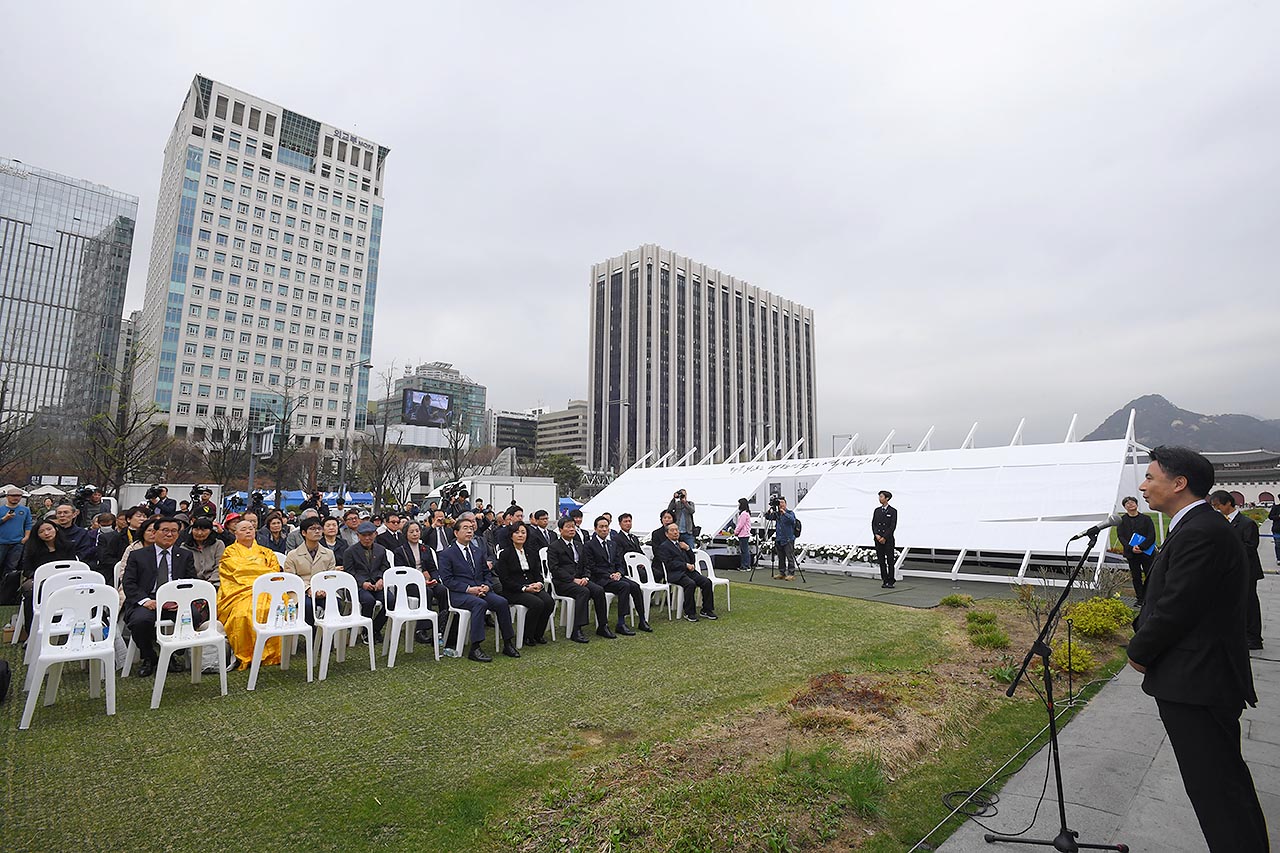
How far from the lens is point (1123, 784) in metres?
3.33

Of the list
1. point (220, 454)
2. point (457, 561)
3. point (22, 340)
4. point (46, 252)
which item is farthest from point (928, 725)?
point (46, 252)

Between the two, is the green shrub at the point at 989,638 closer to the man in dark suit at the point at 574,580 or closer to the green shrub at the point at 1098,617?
the green shrub at the point at 1098,617

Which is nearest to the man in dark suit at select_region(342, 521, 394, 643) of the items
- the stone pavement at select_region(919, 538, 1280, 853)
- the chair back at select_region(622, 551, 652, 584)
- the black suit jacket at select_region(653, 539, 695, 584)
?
the chair back at select_region(622, 551, 652, 584)

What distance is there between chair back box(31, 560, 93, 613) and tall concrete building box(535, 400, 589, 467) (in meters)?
102

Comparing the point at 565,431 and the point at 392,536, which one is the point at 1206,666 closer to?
the point at 392,536

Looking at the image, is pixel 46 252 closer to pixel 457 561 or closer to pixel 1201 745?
pixel 457 561

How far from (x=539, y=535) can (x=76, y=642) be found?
13.7 ft

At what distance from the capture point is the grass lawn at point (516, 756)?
280 centimetres

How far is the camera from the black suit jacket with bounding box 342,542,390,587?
6656 mm

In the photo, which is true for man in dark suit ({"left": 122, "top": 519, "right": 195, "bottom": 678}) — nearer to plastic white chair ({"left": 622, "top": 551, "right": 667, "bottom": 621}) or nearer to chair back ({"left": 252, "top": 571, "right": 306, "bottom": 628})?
chair back ({"left": 252, "top": 571, "right": 306, "bottom": 628})

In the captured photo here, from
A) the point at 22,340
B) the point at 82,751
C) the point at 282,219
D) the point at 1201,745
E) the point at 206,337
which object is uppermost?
the point at 282,219

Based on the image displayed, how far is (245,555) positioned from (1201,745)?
7178 millimetres

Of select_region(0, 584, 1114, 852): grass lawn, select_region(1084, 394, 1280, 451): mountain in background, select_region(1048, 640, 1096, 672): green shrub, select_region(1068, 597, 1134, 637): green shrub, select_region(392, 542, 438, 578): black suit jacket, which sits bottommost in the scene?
select_region(0, 584, 1114, 852): grass lawn

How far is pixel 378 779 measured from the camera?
3.35 meters
